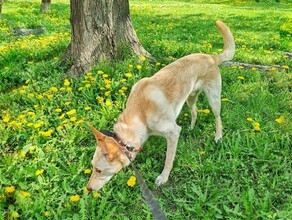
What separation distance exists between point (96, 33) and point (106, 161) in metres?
3.10

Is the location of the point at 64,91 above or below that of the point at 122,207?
above

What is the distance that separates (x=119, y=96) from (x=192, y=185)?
190 centimetres

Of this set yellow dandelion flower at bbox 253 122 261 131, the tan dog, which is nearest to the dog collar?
the tan dog

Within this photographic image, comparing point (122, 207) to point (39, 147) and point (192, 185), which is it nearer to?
point (192, 185)

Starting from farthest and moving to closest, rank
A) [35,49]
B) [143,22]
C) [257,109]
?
[143,22], [35,49], [257,109]

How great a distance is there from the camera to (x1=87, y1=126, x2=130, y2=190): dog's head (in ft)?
10.7

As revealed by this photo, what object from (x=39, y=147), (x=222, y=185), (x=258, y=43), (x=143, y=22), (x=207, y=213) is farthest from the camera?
(x=143, y=22)

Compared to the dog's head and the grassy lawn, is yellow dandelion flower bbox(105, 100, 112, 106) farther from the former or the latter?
the dog's head

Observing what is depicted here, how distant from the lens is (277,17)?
45.4 feet

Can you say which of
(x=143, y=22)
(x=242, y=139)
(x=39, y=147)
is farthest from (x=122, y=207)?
(x=143, y=22)

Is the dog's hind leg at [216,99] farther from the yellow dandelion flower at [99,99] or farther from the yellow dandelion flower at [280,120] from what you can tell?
the yellow dandelion flower at [99,99]

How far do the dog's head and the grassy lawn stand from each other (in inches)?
7.1

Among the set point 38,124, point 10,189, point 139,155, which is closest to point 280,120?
point 139,155

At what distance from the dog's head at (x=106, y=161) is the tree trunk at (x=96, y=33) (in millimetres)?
2787
